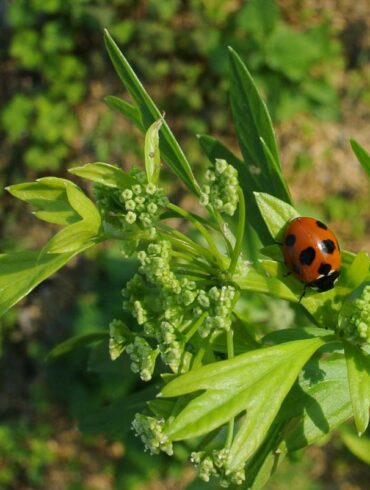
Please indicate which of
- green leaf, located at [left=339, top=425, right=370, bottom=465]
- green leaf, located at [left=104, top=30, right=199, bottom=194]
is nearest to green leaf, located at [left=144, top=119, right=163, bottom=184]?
green leaf, located at [left=104, top=30, right=199, bottom=194]

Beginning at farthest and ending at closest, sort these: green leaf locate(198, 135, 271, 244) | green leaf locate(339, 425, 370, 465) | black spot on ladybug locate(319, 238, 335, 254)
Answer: green leaf locate(339, 425, 370, 465) < green leaf locate(198, 135, 271, 244) < black spot on ladybug locate(319, 238, 335, 254)

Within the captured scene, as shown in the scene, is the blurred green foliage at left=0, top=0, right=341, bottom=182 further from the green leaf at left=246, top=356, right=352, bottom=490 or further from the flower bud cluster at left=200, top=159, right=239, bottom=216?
the flower bud cluster at left=200, top=159, right=239, bottom=216

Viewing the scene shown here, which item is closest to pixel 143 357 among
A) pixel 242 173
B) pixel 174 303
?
pixel 174 303

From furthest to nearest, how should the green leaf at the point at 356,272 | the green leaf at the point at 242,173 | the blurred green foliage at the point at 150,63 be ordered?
the blurred green foliage at the point at 150,63
the green leaf at the point at 242,173
the green leaf at the point at 356,272

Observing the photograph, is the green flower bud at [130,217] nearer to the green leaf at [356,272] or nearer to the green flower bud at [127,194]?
the green flower bud at [127,194]

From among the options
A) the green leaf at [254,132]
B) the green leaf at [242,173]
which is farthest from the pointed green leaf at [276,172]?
the green leaf at [242,173]

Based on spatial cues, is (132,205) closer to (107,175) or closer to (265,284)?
(107,175)

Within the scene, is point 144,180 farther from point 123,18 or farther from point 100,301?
point 123,18

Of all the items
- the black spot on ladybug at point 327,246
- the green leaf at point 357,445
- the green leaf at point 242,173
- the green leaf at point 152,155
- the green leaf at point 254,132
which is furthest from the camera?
the green leaf at point 357,445
